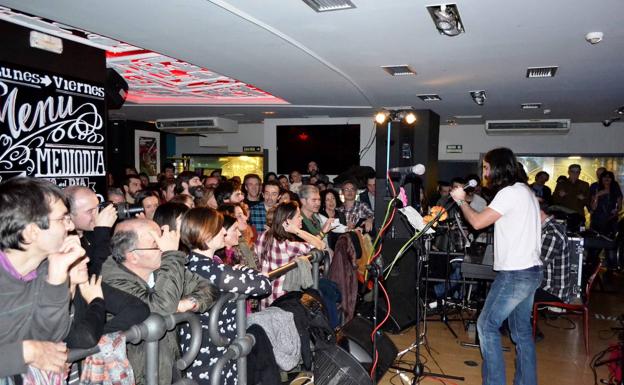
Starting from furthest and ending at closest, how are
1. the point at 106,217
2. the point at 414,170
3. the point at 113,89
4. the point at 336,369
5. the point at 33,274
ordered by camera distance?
1. the point at 113,89
2. the point at 414,170
3. the point at 106,217
4. the point at 336,369
5. the point at 33,274

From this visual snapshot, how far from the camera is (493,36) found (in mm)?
3881

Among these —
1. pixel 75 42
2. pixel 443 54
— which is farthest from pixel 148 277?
pixel 443 54

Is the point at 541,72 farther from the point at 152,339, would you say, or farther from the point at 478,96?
the point at 152,339

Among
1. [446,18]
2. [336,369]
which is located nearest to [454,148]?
[446,18]

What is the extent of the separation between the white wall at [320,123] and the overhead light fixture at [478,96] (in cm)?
309

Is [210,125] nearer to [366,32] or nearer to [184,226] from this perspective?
[366,32]

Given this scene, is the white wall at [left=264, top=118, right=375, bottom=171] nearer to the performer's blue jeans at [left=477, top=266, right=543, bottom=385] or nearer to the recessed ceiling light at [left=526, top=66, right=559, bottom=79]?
the recessed ceiling light at [left=526, top=66, right=559, bottom=79]

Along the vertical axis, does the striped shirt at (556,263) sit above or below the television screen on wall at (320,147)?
below

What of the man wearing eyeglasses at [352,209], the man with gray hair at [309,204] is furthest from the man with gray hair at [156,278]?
the man wearing eyeglasses at [352,209]

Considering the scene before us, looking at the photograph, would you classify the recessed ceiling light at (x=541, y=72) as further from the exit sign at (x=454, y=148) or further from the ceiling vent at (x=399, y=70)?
the exit sign at (x=454, y=148)

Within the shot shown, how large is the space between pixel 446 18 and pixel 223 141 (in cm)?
984

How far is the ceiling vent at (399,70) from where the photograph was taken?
520cm

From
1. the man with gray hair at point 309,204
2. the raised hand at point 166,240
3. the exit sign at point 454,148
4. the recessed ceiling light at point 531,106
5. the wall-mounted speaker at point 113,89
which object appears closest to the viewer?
the raised hand at point 166,240

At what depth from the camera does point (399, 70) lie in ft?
17.5
